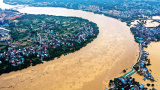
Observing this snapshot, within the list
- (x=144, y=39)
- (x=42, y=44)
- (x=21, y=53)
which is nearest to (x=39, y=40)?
(x=42, y=44)

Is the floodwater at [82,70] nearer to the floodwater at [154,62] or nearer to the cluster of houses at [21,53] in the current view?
the cluster of houses at [21,53]

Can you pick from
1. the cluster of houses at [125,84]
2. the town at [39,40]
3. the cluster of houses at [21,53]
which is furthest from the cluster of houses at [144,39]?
the cluster of houses at [21,53]

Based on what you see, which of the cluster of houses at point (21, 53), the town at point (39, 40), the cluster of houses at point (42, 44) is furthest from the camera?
the cluster of houses at point (42, 44)

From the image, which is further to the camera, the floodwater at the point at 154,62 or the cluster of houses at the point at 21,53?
the cluster of houses at the point at 21,53

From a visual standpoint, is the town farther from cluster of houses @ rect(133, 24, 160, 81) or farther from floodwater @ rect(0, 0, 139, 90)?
cluster of houses @ rect(133, 24, 160, 81)

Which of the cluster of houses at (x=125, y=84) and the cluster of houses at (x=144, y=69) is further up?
the cluster of houses at (x=144, y=69)
